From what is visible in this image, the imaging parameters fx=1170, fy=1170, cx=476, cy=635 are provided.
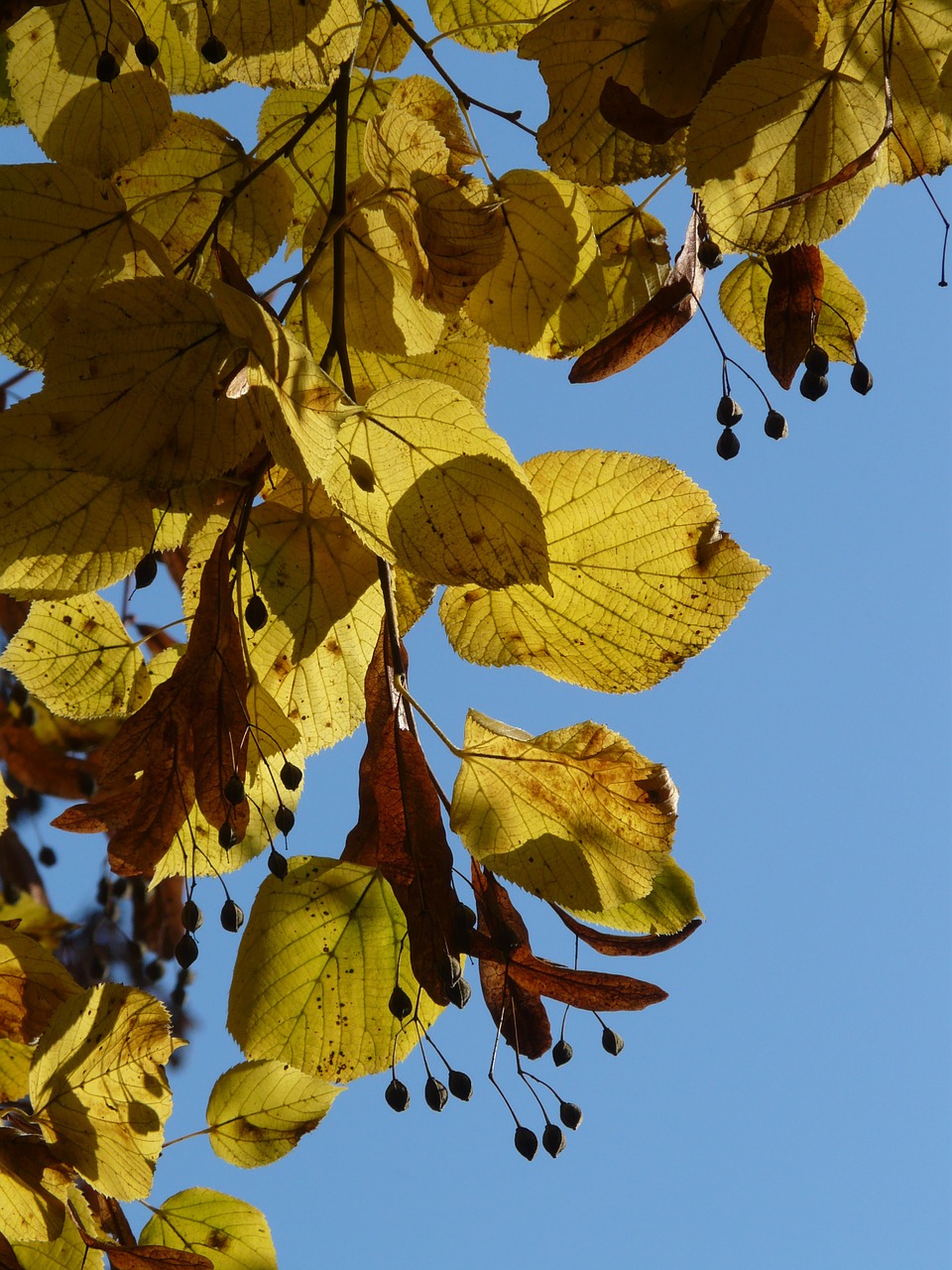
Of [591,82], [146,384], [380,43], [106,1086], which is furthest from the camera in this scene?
[380,43]

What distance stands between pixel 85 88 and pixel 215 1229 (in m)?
0.83

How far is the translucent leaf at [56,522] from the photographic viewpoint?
0.61m

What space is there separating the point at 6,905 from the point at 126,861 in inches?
42.4

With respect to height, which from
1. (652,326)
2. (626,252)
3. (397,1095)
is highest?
(626,252)

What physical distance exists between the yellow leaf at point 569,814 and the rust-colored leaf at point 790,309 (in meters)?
0.23

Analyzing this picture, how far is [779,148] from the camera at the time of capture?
0.62 m

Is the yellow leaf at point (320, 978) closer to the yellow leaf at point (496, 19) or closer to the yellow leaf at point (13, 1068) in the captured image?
the yellow leaf at point (13, 1068)

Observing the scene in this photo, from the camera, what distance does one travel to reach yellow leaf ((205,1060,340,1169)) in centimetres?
96

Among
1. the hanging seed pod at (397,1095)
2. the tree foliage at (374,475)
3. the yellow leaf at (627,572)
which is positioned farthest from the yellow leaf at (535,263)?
the hanging seed pod at (397,1095)

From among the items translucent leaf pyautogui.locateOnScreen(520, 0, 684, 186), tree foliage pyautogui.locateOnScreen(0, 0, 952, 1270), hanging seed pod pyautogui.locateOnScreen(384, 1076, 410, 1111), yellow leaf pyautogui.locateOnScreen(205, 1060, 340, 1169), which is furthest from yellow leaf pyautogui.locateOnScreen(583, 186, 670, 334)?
yellow leaf pyautogui.locateOnScreen(205, 1060, 340, 1169)

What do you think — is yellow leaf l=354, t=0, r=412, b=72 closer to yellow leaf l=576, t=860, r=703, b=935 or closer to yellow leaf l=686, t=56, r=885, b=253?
yellow leaf l=686, t=56, r=885, b=253

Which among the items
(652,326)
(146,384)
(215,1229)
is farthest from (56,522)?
(215,1229)

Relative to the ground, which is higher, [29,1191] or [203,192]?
[203,192]

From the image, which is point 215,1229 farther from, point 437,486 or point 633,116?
point 633,116
